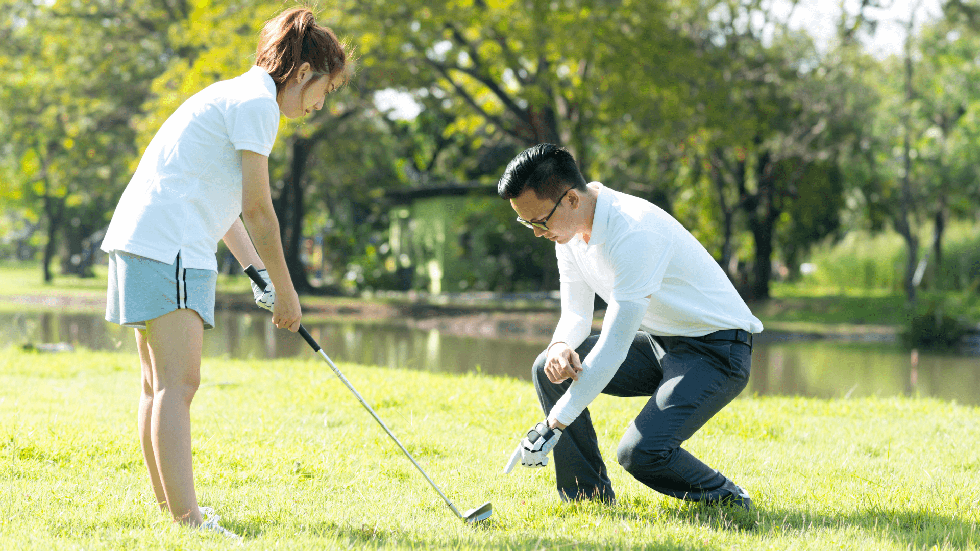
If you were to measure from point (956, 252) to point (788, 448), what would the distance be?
108 ft

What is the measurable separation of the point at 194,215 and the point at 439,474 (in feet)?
6.13

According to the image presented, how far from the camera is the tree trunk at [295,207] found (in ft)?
84.5

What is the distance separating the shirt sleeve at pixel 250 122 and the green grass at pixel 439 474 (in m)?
1.33

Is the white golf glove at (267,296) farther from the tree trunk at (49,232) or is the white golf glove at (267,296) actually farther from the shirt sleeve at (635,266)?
the tree trunk at (49,232)

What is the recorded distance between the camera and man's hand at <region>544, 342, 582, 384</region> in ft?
10.6

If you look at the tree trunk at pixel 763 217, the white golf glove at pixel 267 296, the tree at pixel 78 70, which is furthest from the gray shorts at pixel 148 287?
the tree trunk at pixel 763 217

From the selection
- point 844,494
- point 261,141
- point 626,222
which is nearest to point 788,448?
point 844,494

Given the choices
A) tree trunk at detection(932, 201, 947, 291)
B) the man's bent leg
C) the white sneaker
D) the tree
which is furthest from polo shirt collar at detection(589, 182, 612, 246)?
tree trunk at detection(932, 201, 947, 291)

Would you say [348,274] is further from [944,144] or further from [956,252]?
[956,252]

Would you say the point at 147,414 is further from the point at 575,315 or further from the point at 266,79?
the point at 575,315

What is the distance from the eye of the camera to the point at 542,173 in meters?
3.12

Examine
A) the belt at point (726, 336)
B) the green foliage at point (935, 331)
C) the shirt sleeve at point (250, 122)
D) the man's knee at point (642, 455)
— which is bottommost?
the green foliage at point (935, 331)

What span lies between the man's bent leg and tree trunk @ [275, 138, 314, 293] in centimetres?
2256

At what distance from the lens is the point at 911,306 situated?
21672 mm
